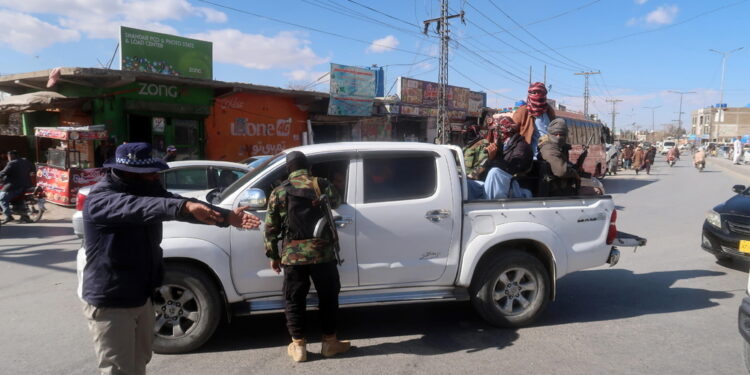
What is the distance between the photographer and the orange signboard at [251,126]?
59.2 feet

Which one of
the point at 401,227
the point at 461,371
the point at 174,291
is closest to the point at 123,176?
the point at 174,291

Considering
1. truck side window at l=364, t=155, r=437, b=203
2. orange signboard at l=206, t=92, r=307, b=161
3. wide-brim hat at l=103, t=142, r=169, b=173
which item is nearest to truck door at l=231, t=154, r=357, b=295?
truck side window at l=364, t=155, r=437, b=203

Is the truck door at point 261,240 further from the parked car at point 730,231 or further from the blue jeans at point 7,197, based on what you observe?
the blue jeans at point 7,197

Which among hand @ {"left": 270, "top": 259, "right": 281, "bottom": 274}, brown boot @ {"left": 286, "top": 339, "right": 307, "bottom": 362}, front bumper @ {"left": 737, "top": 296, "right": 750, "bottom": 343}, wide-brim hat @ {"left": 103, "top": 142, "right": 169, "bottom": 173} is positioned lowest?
brown boot @ {"left": 286, "top": 339, "right": 307, "bottom": 362}

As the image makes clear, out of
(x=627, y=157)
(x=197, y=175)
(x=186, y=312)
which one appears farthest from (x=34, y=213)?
(x=627, y=157)

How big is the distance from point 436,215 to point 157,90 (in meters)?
14.0

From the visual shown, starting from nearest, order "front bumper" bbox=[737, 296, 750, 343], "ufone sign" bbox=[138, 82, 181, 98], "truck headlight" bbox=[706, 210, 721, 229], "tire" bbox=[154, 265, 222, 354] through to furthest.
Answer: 1. "front bumper" bbox=[737, 296, 750, 343]
2. "tire" bbox=[154, 265, 222, 354]
3. "truck headlight" bbox=[706, 210, 721, 229]
4. "ufone sign" bbox=[138, 82, 181, 98]

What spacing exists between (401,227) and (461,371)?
1.29m

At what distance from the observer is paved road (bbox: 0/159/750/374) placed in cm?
408

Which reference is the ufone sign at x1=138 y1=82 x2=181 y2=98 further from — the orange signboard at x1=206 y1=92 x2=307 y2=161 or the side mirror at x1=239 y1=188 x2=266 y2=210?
the side mirror at x1=239 y1=188 x2=266 y2=210

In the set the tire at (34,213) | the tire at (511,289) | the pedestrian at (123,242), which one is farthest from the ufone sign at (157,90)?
the pedestrian at (123,242)

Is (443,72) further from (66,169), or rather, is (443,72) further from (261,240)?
(261,240)

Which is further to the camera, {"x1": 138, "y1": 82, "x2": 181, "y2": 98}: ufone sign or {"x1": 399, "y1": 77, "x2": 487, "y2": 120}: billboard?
{"x1": 399, "y1": 77, "x2": 487, "y2": 120}: billboard

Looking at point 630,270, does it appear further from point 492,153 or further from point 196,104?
point 196,104
